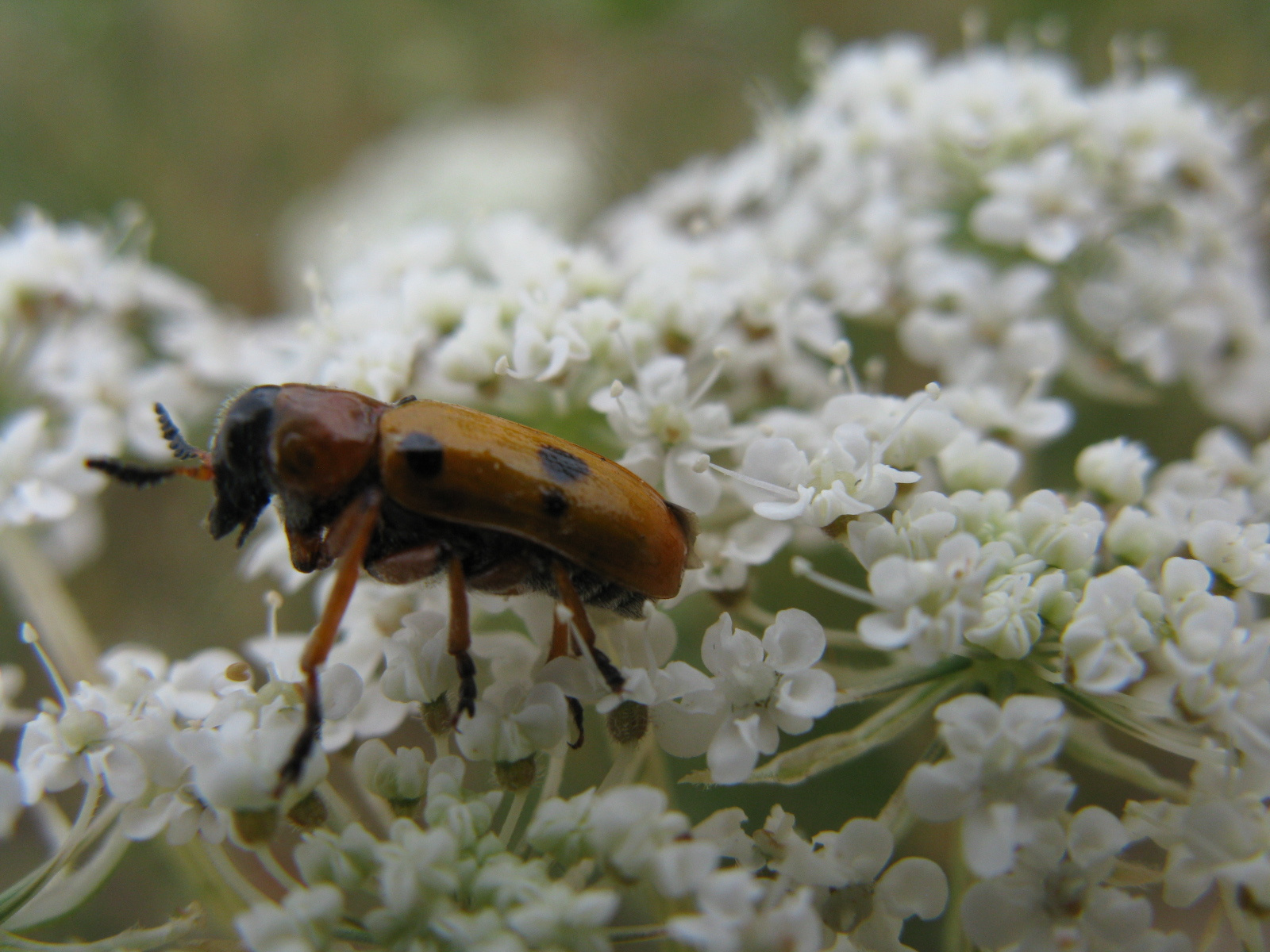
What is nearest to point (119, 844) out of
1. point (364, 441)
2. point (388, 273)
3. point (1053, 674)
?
point (364, 441)

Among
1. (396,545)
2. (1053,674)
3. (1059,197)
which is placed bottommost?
(1053,674)

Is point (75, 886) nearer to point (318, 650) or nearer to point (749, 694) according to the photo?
point (318, 650)

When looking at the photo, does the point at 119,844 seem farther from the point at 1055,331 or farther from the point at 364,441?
the point at 1055,331

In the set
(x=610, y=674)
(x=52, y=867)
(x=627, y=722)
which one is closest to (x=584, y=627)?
(x=610, y=674)

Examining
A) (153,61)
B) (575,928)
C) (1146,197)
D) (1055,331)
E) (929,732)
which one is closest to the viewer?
(575,928)

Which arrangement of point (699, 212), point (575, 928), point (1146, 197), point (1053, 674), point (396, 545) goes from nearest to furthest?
point (575, 928) < point (1053, 674) < point (396, 545) < point (1146, 197) < point (699, 212)

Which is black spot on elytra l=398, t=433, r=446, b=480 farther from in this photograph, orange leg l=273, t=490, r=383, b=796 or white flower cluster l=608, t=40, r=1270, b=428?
white flower cluster l=608, t=40, r=1270, b=428

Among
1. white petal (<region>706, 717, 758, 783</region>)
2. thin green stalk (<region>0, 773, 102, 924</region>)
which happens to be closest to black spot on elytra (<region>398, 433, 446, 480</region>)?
white petal (<region>706, 717, 758, 783</region>)
